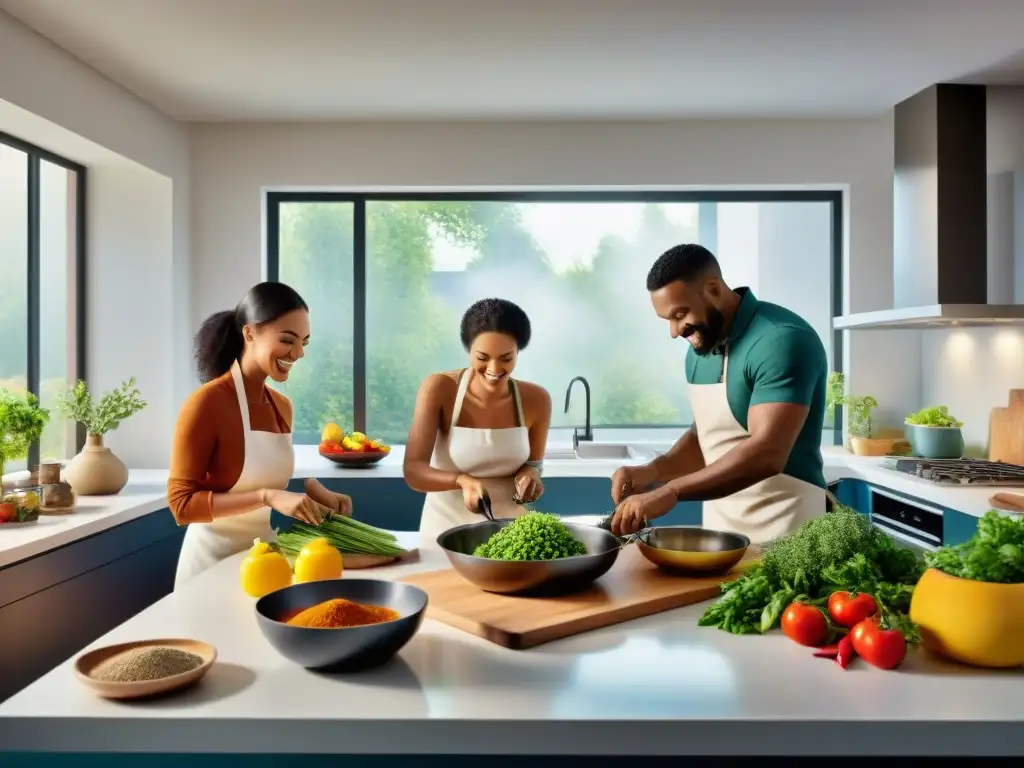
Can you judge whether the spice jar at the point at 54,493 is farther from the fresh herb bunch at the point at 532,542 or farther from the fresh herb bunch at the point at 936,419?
the fresh herb bunch at the point at 936,419

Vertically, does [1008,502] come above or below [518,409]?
below

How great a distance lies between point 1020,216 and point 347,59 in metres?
3.00

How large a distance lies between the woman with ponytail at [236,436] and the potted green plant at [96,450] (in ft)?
4.12

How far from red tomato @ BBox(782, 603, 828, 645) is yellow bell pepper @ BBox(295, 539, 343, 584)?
89cm

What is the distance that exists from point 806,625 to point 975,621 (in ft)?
0.81

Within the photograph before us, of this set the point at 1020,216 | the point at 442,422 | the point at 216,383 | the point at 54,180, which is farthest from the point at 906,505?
the point at 54,180

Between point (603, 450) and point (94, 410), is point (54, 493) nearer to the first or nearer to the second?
point (94, 410)

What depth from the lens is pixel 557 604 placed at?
1.63 meters

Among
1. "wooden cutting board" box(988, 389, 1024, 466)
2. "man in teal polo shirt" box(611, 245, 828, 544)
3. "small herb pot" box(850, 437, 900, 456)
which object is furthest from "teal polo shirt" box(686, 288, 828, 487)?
"small herb pot" box(850, 437, 900, 456)

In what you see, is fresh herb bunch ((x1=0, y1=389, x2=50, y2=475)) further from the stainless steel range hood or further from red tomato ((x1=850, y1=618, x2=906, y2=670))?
the stainless steel range hood

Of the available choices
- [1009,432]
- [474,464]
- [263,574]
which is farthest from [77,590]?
[1009,432]

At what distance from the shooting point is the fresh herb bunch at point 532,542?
5.43 feet

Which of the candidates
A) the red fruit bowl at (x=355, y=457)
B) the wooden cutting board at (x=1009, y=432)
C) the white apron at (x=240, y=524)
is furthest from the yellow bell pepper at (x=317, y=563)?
the wooden cutting board at (x=1009, y=432)

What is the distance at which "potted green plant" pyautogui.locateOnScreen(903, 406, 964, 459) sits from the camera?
4.01m
